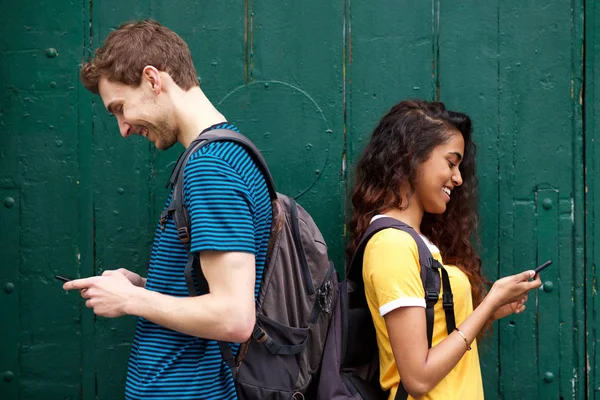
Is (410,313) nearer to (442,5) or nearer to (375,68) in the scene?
(375,68)

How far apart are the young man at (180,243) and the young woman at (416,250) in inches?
14.4

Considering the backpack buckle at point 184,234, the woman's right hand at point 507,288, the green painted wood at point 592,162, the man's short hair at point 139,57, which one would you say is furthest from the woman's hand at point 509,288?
the man's short hair at point 139,57

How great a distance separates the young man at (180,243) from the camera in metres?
1.47

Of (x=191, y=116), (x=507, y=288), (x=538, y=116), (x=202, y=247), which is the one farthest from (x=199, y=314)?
(x=538, y=116)

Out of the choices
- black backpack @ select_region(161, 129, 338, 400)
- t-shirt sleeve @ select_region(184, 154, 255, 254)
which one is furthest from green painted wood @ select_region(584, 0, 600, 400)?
t-shirt sleeve @ select_region(184, 154, 255, 254)

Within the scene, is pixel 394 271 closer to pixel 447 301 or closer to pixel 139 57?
pixel 447 301

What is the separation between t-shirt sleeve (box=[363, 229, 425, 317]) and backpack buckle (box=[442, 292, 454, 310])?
0.10 metres

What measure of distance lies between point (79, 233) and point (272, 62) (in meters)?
0.82

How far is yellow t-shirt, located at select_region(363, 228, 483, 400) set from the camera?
178 centimetres

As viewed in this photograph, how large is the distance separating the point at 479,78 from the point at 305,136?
58cm

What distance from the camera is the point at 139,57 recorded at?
161 centimetres

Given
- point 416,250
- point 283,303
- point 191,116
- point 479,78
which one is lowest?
point 283,303

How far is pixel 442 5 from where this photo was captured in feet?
7.62

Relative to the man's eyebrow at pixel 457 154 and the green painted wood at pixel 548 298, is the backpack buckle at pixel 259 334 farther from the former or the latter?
the green painted wood at pixel 548 298
